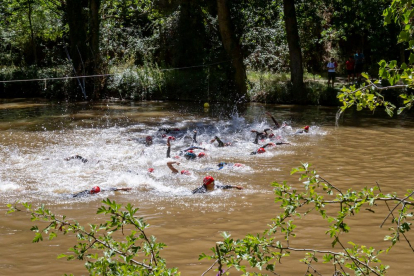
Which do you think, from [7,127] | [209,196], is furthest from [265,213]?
[7,127]

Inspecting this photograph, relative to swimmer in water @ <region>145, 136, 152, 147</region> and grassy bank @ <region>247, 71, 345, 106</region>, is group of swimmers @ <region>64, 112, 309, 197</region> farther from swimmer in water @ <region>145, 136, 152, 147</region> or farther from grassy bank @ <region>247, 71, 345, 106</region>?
grassy bank @ <region>247, 71, 345, 106</region>

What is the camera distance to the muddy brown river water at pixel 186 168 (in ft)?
17.5

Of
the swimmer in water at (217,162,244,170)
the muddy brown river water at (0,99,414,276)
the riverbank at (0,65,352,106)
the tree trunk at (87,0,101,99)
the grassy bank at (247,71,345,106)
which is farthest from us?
the tree trunk at (87,0,101,99)

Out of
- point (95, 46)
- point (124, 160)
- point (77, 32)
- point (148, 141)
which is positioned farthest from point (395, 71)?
point (77, 32)

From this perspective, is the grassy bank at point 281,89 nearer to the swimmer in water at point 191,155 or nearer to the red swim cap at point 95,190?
the swimmer in water at point 191,155

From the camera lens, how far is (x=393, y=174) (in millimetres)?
8570

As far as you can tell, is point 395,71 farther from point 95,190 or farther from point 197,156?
point 197,156

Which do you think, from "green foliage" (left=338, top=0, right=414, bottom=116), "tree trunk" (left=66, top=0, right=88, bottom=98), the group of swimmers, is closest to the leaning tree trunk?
"tree trunk" (left=66, top=0, right=88, bottom=98)

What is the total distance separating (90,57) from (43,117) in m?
7.45

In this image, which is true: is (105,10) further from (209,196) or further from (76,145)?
(209,196)

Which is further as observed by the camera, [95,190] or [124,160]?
[124,160]

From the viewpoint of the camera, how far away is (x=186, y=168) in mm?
9641

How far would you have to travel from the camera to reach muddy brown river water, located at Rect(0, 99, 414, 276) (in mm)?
5340

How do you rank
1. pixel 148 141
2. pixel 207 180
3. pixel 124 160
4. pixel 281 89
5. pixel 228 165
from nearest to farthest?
pixel 207 180 < pixel 228 165 < pixel 124 160 < pixel 148 141 < pixel 281 89
